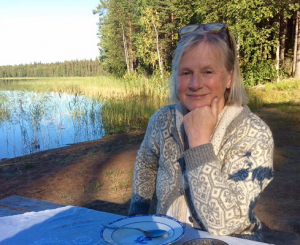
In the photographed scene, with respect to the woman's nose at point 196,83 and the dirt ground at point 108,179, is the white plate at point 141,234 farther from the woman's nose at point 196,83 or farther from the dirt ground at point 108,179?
the dirt ground at point 108,179

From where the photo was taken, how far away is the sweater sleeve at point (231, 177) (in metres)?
1.19

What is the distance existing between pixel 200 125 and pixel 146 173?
54 cm

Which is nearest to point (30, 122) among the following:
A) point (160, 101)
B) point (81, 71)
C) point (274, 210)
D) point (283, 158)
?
point (160, 101)

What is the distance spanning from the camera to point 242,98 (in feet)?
5.15

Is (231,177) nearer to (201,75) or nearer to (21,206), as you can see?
(201,75)

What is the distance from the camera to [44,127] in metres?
10.6

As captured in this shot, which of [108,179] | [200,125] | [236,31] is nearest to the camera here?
[200,125]

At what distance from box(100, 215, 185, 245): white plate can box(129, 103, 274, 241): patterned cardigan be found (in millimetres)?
136

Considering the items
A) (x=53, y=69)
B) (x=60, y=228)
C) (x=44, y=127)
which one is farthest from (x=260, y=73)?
(x=53, y=69)

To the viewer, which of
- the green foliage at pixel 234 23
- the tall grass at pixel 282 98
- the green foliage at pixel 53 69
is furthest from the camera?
the green foliage at pixel 53 69

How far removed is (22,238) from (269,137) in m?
1.01

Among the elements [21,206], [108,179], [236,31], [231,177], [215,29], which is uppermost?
[236,31]

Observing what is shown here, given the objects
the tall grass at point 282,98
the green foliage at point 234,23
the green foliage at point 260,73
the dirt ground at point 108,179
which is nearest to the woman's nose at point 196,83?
the dirt ground at point 108,179

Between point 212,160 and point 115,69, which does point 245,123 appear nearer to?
point 212,160
